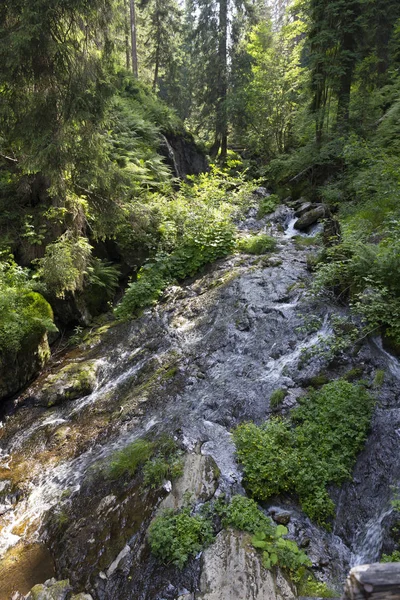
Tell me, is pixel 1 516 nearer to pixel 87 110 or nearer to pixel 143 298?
pixel 143 298

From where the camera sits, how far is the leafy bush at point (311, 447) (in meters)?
4.39

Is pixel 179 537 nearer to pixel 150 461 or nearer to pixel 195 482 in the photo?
pixel 195 482

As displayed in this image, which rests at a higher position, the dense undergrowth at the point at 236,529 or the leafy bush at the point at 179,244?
the leafy bush at the point at 179,244

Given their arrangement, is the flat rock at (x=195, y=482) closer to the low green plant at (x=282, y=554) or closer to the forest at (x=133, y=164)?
the low green plant at (x=282, y=554)

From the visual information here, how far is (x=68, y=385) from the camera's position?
7.38 m

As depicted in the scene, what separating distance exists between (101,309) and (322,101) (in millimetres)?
13949

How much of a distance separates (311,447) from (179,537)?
1962mm

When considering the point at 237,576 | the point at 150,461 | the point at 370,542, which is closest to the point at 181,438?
the point at 150,461

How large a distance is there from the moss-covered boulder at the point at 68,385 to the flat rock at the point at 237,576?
4.33 metres

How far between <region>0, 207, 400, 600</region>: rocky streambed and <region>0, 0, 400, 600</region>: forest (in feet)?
0.16

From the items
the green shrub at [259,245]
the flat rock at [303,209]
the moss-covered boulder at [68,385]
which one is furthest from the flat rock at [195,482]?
the flat rock at [303,209]

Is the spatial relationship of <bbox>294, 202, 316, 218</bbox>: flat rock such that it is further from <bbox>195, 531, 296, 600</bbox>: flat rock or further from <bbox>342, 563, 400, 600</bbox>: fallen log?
<bbox>342, 563, 400, 600</bbox>: fallen log

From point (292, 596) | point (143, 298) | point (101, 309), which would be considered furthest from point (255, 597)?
point (101, 309)

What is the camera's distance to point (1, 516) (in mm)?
5023
